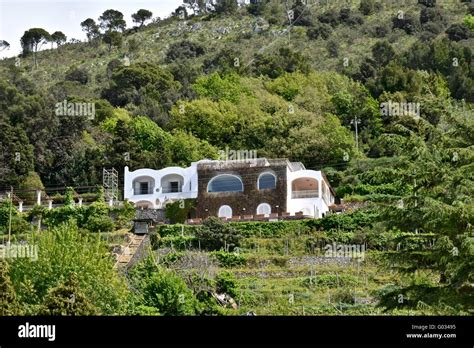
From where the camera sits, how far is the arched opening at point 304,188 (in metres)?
38.8

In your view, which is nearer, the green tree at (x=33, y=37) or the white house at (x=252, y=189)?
the green tree at (x=33, y=37)

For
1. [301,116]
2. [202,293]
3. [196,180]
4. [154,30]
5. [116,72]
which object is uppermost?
[154,30]

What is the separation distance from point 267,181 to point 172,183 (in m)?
4.27

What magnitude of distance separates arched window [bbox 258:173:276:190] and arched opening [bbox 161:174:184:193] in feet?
11.4

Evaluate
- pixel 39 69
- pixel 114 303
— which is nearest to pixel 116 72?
pixel 39 69

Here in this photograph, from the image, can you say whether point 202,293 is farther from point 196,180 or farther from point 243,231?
point 196,180

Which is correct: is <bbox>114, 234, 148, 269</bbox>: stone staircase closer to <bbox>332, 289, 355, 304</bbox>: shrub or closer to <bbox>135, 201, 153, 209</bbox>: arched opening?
<bbox>135, 201, 153, 209</bbox>: arched opening

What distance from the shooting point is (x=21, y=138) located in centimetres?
4472

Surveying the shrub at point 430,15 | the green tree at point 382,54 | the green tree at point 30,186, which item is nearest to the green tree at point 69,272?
the green tree at point 30,186

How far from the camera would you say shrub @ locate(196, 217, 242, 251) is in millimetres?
33562

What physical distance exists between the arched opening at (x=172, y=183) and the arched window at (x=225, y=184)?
1.53 metres

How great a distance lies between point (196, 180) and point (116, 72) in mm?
25598

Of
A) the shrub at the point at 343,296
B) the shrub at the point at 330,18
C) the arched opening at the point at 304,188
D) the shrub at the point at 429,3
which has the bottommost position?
the shrub at the point at 343,296

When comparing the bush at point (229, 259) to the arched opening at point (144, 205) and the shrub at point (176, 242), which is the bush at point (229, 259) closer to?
the shrub at point (176, 242)
